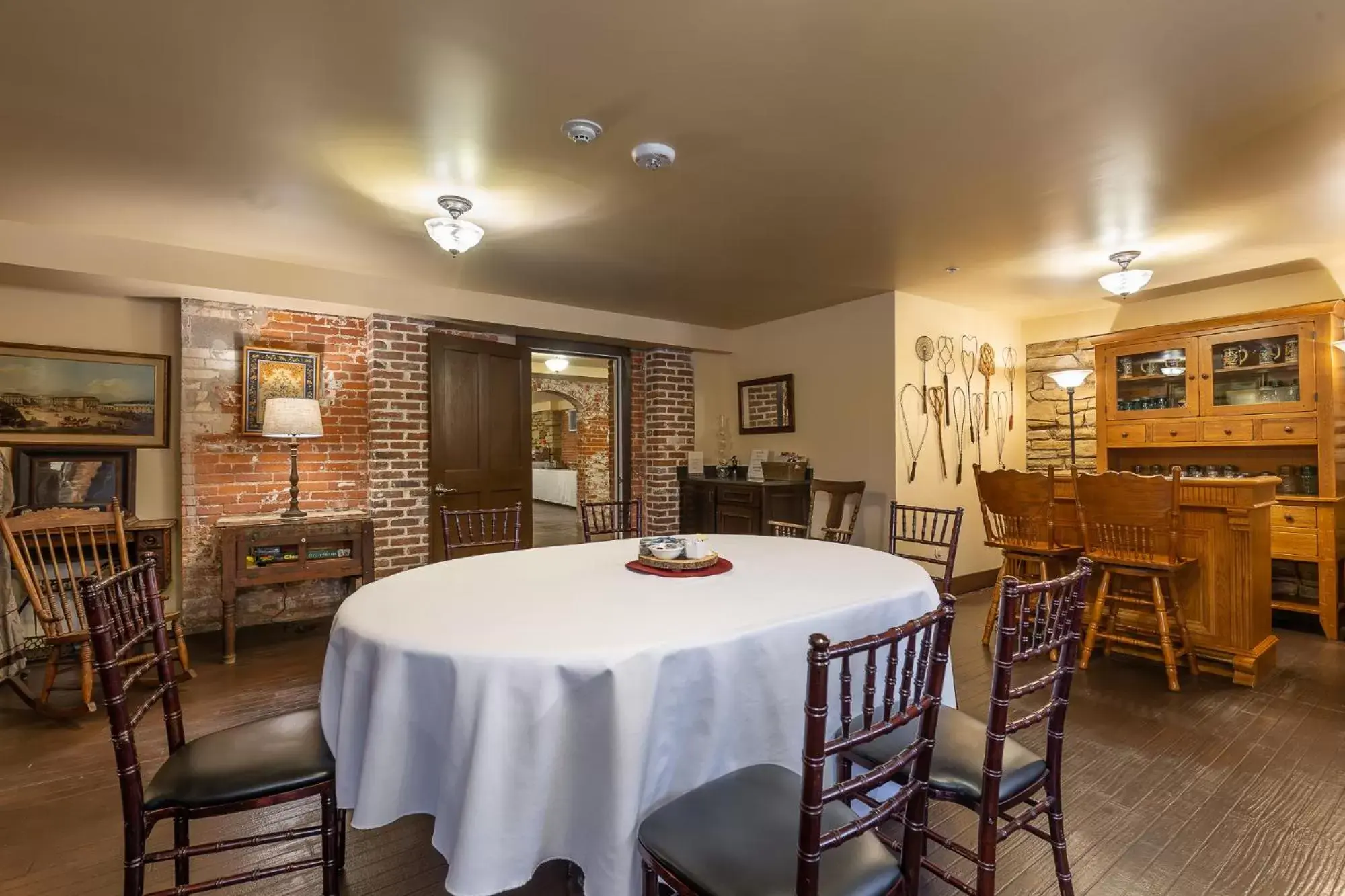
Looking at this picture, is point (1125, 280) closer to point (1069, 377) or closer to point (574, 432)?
point (1069, 377)

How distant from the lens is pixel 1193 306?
4.60 meters

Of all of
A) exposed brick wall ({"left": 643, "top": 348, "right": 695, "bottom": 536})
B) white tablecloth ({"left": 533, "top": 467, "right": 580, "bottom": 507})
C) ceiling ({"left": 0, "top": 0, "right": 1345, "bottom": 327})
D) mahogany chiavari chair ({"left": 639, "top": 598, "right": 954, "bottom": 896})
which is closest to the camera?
mahogany chiavari chair ({"left": 639, "top": 598, "right": 954, "bottom": 896})

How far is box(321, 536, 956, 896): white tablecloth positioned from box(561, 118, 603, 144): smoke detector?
1.58 meters

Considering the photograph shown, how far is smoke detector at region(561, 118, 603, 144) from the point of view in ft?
7.01

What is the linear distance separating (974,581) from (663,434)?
2871mm

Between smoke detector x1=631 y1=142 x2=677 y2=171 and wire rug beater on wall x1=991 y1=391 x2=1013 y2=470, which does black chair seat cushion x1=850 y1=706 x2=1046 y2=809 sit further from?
wire rug beater on wall x1=991 y1=391 x2=1013 y2=470

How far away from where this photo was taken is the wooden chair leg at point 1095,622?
3195 mm

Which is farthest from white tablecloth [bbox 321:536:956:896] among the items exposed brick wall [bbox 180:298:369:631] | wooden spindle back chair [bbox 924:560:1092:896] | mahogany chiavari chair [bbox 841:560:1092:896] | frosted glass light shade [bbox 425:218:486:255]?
exposed brick wall [bbox 180:298:369:631]

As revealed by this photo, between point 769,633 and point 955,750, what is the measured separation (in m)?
0.52

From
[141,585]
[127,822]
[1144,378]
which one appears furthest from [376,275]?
Result: [1144,378]

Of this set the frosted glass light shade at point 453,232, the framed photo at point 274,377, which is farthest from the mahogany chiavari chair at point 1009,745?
the framed photo at point 274,377

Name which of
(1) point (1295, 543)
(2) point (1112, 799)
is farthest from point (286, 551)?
(1) point (1295, 543)

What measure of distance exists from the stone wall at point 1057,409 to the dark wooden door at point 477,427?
4.35 metres

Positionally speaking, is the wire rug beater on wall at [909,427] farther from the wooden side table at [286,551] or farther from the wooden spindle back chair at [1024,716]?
the wooden side table at [286,551]
